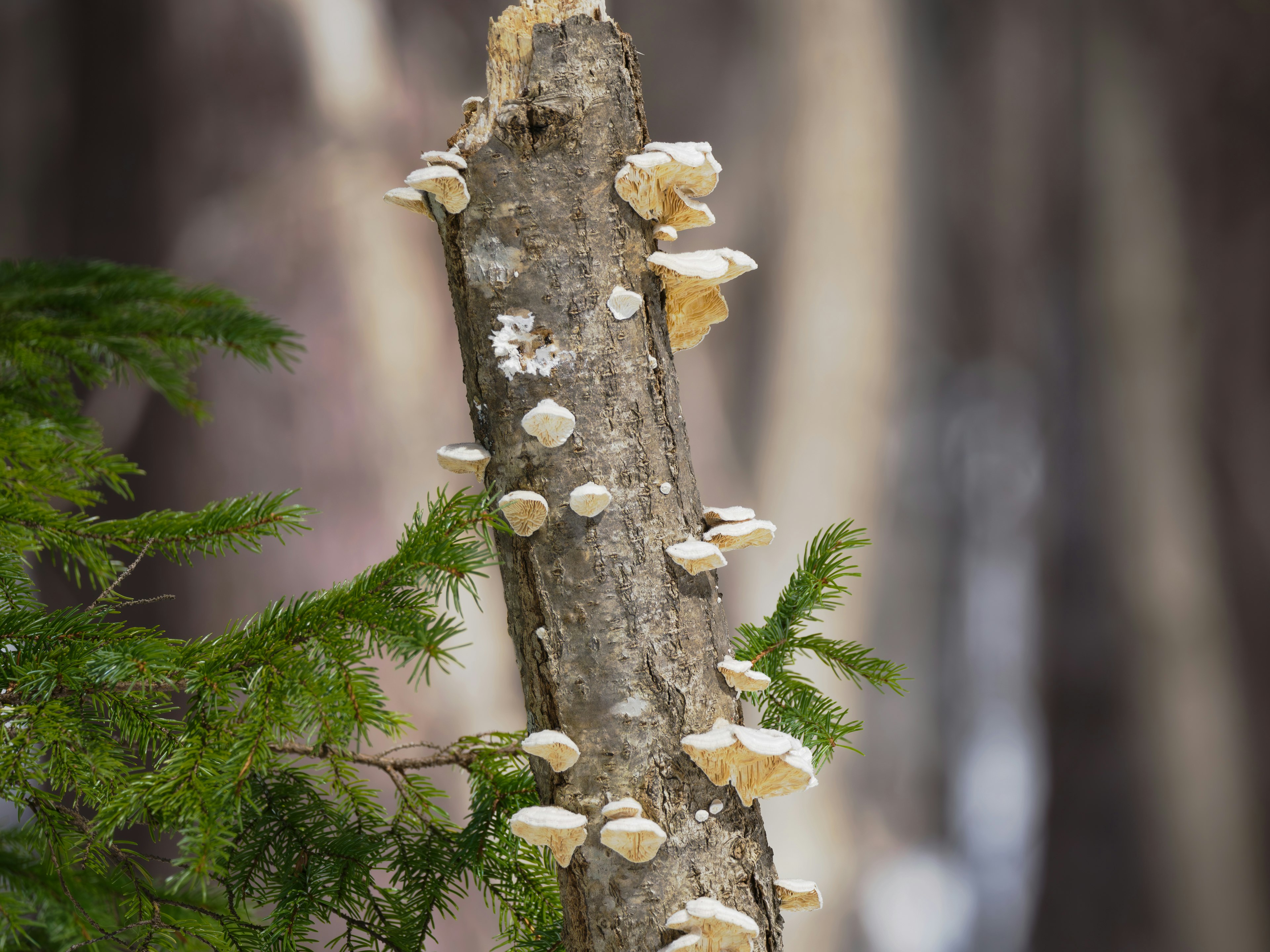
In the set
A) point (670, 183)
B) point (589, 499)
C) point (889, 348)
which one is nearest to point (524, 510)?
point (589, 499)

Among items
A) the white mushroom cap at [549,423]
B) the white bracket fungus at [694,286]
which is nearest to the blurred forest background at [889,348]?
the white bracket fungus at [694,286]

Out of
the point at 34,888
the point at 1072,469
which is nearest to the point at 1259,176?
the point at 1072,469

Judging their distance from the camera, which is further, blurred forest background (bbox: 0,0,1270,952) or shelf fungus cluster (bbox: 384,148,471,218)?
blurred forest background (bbox: 0,0,1270,952)

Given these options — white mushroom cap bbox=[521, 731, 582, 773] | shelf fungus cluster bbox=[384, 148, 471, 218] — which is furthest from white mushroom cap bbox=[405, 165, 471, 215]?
white mushroom cap bbox=[521, 731, 582, 773]

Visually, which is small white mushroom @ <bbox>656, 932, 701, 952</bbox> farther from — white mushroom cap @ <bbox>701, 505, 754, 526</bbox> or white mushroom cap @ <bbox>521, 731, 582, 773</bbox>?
white mushroom cap @ <bbox>701, 505, 754, 526</bbox>

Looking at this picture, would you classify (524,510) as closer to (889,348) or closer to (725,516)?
(725,516)
